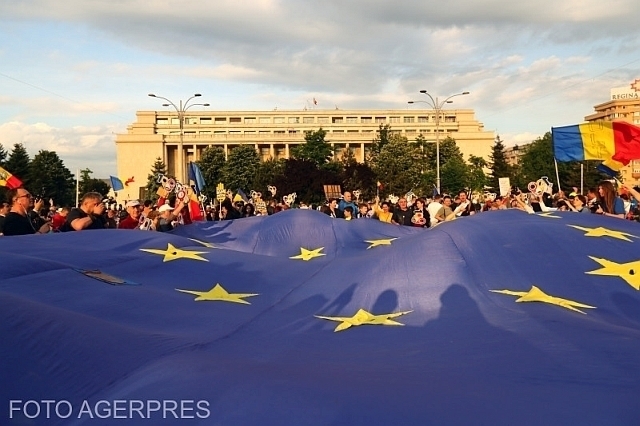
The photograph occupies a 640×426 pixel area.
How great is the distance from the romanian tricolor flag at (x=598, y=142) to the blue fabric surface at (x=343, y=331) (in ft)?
13.4

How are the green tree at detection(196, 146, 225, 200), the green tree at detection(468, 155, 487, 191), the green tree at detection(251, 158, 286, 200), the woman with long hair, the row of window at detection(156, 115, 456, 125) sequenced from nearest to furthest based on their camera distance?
the woman with long hair
the green tree at detection(468, 155, 487, 191)
the green tree at detection(251, 158, 286, 200)
the green tree at detection(196, 146, 225, 200)
the row of window at detection(156, 115, 456, 125)

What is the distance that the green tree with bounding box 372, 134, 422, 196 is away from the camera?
5575 centimetres

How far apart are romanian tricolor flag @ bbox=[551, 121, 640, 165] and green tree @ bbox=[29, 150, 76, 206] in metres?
52.5

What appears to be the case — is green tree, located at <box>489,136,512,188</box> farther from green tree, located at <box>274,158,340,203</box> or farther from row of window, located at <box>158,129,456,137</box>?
row of window, located at <box>158,129,456,137</box>

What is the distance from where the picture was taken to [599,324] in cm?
479

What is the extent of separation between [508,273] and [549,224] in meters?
1.43

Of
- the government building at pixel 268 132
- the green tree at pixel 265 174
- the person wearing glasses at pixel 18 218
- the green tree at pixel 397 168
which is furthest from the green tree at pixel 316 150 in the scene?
the person wearing glasses at pixel 18 218

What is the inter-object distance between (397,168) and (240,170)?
2361 cm

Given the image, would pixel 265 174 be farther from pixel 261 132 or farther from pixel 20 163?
pixel 261 132

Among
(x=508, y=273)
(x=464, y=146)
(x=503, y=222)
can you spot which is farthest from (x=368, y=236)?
(x=464, y=146)

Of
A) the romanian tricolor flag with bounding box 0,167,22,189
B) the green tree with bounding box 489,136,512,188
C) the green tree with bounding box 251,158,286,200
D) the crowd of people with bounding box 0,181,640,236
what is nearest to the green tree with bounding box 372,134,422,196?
the green tree with bounding box 489,136,512,188

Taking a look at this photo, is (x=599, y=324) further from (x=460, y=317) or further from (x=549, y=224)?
(x=549, y=224)

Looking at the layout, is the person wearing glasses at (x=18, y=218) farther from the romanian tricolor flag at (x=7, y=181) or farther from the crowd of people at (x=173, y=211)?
the romanian tricolor flag at (x=7, y=181)

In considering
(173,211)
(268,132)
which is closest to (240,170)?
(268,132)
